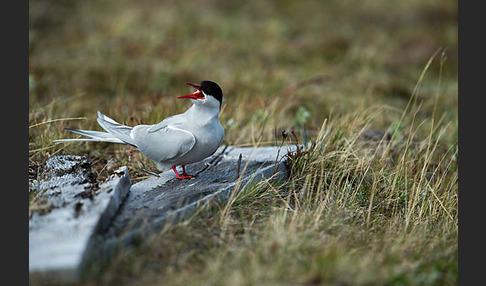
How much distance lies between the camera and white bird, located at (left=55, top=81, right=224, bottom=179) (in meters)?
3.29

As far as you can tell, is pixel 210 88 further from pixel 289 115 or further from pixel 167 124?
pixel 289 115

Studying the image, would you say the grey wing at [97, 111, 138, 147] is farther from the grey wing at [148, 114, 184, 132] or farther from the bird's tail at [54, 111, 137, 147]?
the grey wing at [148, 114, 184, 132]

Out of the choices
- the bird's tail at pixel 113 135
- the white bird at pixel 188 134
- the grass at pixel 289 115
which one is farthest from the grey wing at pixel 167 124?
the grass at pixel 289 115

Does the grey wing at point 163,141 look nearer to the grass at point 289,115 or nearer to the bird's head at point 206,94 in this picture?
the bird's head at point 206,94

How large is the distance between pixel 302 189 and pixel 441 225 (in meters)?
1.00

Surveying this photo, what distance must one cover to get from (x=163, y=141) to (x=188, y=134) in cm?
19

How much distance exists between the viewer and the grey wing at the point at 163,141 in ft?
10.8

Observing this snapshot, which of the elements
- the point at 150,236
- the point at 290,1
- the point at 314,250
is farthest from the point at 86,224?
the point at 290,1

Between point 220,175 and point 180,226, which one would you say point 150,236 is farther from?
point 220,175

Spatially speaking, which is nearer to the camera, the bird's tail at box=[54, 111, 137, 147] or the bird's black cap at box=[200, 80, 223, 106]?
the bird's black cap at box=[200, 80, 223, 106]

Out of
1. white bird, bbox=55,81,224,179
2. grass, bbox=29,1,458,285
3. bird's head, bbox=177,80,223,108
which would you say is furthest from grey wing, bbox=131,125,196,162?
grass, bbox=29,1,458,285

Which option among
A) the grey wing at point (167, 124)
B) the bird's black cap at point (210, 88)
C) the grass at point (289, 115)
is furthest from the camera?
the grey wing at point (167, 124)

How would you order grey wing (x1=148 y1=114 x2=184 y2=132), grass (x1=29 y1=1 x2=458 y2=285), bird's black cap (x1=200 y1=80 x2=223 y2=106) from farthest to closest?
grey wing (x1=148 y1=114 x2=184 y2=132), bird's black cap (x1=200 y1=80 x2=223 y2=106), grass (x1=29 y1=1 x2=458 y2=285)

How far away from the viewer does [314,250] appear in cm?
272
